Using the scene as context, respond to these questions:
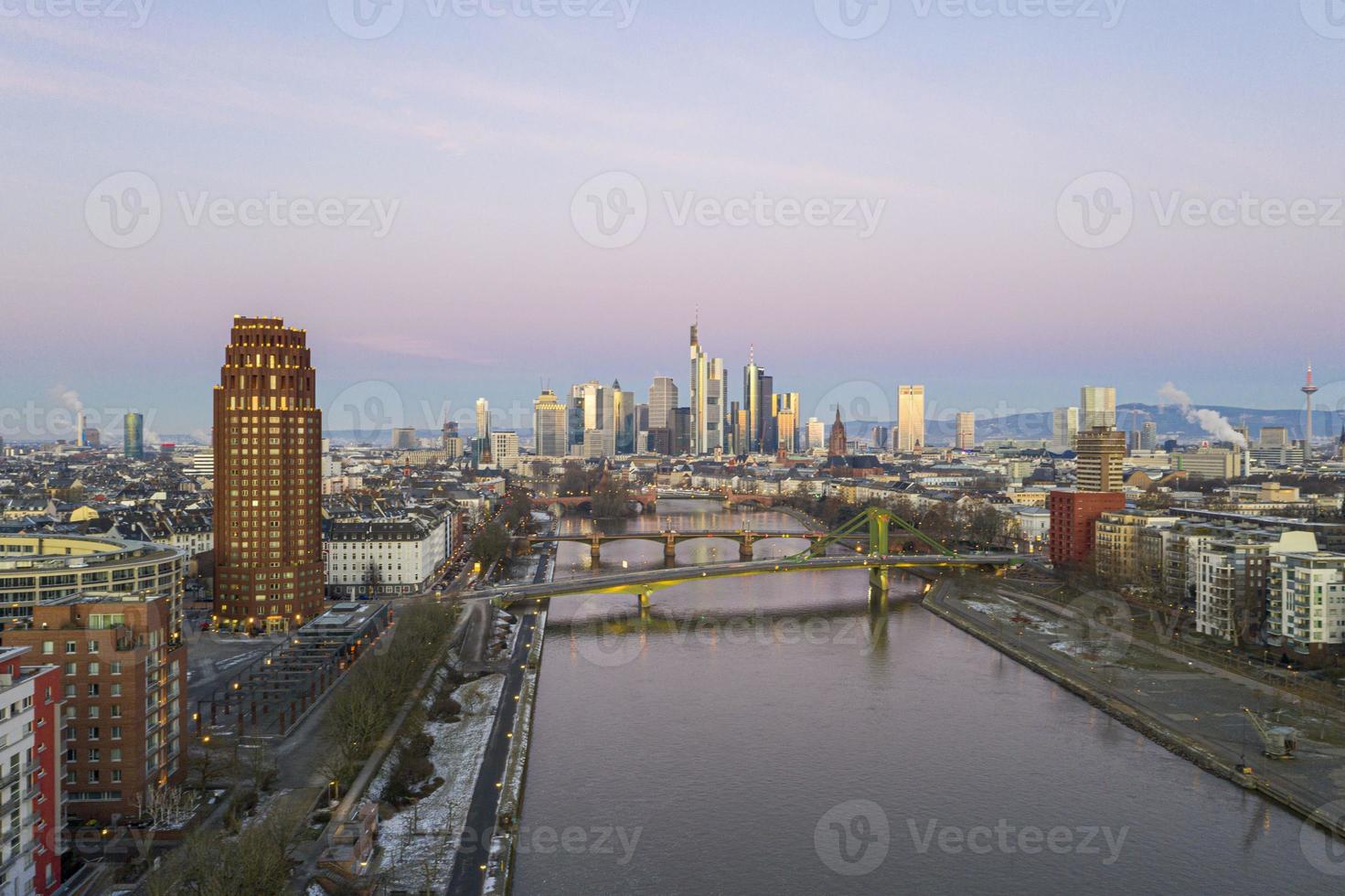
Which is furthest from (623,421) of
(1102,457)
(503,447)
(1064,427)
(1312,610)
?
(1312,610)

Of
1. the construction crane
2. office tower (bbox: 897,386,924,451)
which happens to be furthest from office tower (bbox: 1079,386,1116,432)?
the construction crane

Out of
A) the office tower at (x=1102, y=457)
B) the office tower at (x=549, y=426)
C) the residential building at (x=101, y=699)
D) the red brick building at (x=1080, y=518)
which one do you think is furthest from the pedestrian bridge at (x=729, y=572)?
the office tower at (x=549, y=426)

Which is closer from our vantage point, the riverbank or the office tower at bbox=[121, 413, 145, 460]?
the riverbank

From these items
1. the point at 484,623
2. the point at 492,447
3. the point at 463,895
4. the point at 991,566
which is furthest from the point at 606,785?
the point at 492,447

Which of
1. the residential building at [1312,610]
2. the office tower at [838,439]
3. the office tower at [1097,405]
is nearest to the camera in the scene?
the residential building at [1312,610]

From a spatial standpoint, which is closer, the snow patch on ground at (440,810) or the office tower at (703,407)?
the snow patch on ground at (440,810)

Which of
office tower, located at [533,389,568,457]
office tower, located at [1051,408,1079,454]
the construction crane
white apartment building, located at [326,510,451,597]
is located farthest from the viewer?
office tower, located at [533,389,568,457]

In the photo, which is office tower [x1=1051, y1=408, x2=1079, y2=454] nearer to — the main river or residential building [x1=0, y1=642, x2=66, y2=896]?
the main river

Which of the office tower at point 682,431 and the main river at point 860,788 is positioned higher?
the office tower at point 682,431

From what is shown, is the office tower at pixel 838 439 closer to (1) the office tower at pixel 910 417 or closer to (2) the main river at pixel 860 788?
(1) the office tower at pixel 910 417
